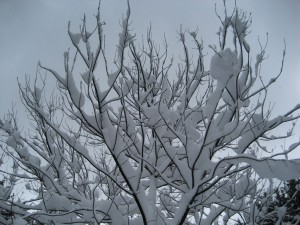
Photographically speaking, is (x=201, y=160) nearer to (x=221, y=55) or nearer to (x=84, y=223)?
(x=221, y=55)

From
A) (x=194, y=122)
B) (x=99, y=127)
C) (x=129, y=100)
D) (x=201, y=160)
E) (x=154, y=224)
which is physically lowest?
(x=154, y=224)

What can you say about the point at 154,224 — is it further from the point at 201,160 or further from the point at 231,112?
the point at 231,112

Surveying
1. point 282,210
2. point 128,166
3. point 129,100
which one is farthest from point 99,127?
point 282,210

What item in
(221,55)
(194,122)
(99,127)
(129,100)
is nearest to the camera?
(221,55)

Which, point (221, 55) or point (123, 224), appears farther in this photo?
point (123, 224)

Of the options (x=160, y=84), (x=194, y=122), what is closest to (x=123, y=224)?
(x=194, y=122)

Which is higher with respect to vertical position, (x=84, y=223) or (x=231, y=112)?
(x=231, y=112)

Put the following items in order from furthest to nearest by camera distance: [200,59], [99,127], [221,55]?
[200,59], [99,127], [221,55]

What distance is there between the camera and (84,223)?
3.22m

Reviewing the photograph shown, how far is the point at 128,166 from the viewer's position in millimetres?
2992

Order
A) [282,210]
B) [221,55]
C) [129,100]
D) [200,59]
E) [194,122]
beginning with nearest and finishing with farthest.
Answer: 1. [221,55]
2. [282,210]
3. [194,122]
4. [200,59]
5. [129,100]

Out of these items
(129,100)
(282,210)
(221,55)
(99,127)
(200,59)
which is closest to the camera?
(221,55)

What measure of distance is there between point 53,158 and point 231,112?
2392 mm

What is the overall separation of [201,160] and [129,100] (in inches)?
97.1
